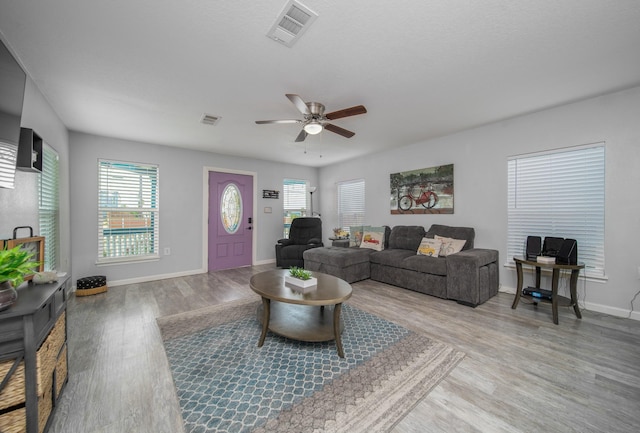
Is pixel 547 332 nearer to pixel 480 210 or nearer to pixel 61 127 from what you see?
pixel 480 210

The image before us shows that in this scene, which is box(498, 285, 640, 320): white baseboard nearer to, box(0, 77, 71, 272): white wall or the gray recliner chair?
the gray recliner chair

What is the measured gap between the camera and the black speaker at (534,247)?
9.98 ft

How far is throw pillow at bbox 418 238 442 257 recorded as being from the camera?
3.82 metres

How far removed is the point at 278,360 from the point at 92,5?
2.75m

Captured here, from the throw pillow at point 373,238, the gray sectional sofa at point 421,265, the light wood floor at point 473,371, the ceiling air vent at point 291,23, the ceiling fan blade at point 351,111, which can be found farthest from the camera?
the throw pillow at point 373,238

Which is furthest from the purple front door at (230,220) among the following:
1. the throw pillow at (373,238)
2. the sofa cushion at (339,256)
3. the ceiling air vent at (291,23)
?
the ceiling air vent at (291,23)

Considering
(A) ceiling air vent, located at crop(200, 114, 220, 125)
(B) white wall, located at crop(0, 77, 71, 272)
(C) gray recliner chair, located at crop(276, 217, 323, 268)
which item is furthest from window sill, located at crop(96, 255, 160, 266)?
(A) ceiling air vent, located at crop(200, 114, 220, 125)

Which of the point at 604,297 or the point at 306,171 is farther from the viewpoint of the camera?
the point at 306,171

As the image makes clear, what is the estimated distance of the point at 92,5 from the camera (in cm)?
159

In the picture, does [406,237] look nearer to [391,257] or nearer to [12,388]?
[391,257]

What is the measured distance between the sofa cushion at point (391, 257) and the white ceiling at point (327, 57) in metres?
2.09

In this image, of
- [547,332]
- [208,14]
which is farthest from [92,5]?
[547,332]

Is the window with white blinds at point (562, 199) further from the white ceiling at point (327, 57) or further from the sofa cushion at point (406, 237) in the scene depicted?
the sofa cushion at point (406, 237)

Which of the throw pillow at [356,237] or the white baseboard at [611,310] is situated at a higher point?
the throw pillow at [356,237]
